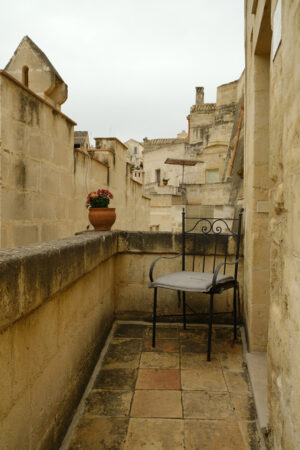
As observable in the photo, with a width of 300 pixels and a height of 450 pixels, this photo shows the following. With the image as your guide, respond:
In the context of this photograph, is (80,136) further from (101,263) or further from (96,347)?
(96,347)

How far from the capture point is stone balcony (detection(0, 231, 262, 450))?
1.29m

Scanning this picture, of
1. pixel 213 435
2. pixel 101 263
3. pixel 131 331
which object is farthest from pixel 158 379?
pixel 101 263

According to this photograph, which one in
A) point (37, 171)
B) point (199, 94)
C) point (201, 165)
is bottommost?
point (37, 171)

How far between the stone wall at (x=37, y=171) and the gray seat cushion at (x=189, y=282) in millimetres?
1498

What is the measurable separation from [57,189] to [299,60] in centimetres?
341

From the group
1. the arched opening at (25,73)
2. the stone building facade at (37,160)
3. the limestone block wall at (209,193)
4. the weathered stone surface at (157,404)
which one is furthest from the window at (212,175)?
the weathered stone surface at (157,404)

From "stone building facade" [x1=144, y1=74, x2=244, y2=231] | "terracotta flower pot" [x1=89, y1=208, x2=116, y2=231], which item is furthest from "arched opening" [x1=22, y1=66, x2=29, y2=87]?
"stone building facade" [x1=144, y1=74, x2=244, y2=231]

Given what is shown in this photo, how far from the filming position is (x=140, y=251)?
361cm

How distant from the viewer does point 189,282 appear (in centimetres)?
282

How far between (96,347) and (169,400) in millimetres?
748

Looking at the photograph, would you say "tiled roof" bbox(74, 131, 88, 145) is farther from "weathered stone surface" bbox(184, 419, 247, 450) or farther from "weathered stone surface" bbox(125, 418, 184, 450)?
"weathered stone surface" bbox(184, 419, 247, 450)

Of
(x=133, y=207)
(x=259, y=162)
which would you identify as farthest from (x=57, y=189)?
(x=133, y=207)

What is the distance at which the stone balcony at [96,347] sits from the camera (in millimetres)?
1286

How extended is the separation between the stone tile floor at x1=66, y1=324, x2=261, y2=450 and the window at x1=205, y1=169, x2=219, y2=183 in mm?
22295
